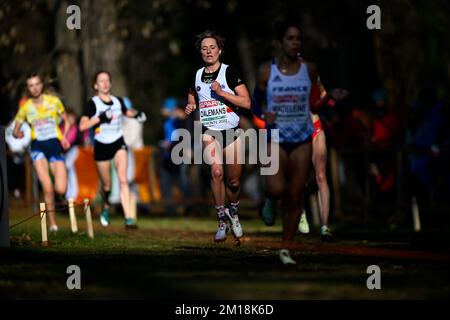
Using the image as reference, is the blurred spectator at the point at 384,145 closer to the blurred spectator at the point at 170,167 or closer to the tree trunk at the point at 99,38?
the blurred spectator at the point at 170,167

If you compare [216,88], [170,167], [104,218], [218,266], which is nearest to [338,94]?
[216,88]

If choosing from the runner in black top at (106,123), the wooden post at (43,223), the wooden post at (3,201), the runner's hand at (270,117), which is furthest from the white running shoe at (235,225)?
the runner in black top at (106,123)

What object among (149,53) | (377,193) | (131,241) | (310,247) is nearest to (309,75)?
(310,247)

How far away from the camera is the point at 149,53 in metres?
52.2

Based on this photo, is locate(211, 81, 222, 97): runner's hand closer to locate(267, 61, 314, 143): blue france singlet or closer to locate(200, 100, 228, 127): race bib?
locate(200, 100, 228, 127): race bib

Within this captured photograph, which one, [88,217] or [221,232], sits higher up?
[88,217]

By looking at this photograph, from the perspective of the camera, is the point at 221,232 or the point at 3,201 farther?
the point at 221,232

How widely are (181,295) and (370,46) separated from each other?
2325cm

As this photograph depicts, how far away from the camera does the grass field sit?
35.8ft

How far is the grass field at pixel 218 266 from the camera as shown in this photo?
10.9m

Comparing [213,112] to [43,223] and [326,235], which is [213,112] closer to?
[326,235]

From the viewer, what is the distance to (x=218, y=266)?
13117 mm

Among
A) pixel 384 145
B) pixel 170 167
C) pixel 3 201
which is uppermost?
pixel 384 145
